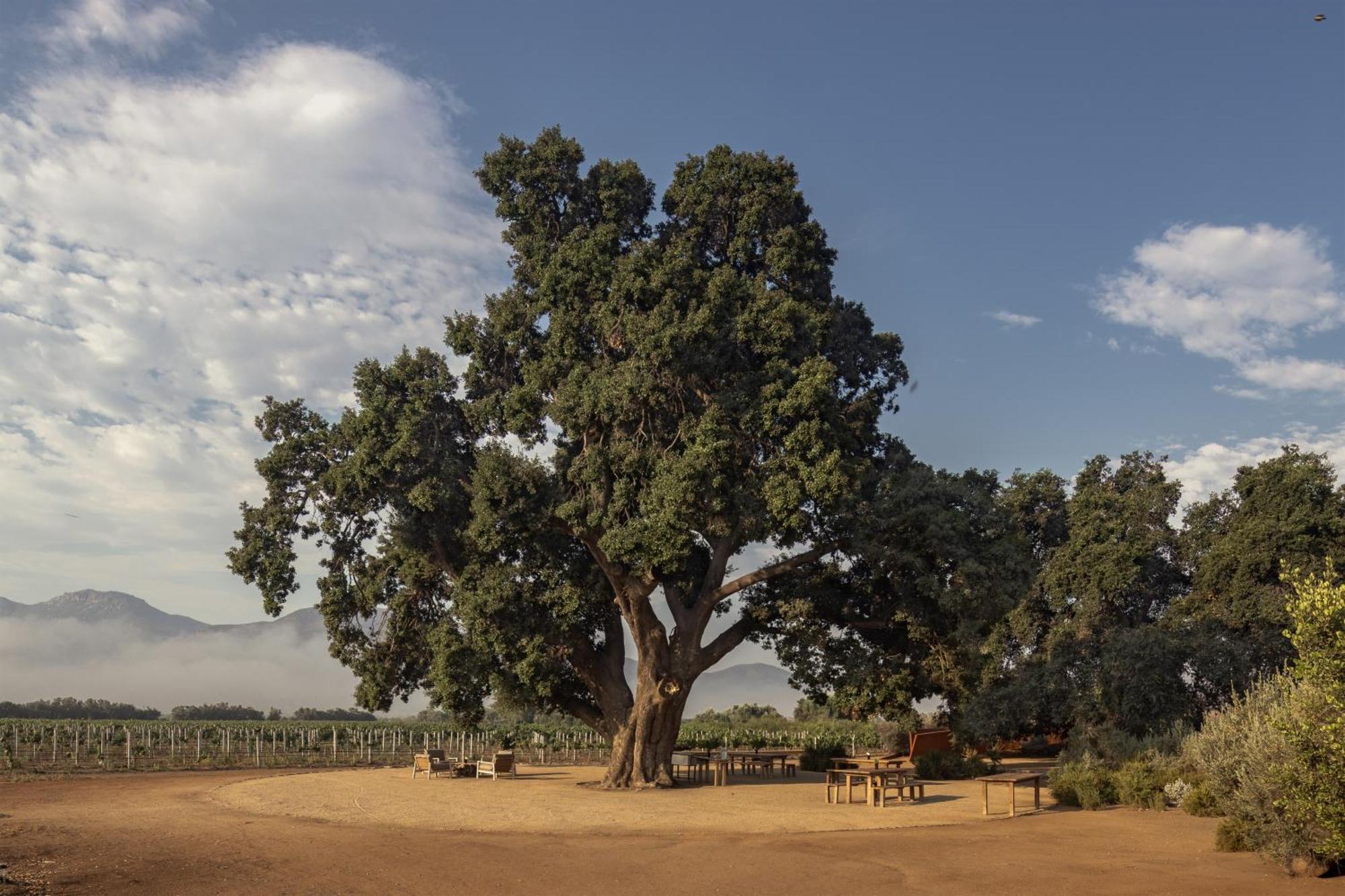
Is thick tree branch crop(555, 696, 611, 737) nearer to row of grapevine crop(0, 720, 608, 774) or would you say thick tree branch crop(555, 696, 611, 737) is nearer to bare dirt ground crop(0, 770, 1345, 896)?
bare dirt ground crop(0, 770, 1345, 896)

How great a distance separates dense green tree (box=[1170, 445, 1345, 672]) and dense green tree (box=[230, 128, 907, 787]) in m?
16.5

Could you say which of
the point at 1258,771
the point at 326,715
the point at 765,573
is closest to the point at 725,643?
the point at 765,573

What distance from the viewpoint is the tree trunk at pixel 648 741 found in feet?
84.3

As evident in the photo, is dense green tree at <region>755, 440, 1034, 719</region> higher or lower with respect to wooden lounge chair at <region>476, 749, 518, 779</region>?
higher

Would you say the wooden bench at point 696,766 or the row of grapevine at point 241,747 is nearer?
the wooden bench at point 696,766

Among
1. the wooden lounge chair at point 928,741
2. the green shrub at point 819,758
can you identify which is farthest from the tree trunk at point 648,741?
the wooden lounge chair at point 928,741

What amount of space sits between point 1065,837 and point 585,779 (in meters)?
16.8

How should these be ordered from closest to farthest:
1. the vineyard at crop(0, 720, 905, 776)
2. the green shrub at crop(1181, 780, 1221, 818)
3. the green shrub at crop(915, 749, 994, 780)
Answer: the green shrub at crop(1181, 780, 1221, 818)
the green shrub at crop(915, 749, 994, 780)
the vineyard at crop(0, 720, 905, 776)

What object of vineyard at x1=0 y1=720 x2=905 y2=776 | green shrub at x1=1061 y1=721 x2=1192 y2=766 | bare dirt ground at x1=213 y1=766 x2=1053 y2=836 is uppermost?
green shrub at x1=1061 y1=721 x2=1192 y2=766

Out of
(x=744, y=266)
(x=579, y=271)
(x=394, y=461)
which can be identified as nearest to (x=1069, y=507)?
(x=744, y=266)

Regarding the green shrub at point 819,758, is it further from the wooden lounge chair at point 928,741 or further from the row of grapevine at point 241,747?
the row of grapevine at point 241,747

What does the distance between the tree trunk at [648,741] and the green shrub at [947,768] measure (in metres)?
7.92

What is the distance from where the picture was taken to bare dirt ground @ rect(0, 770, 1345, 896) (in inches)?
458

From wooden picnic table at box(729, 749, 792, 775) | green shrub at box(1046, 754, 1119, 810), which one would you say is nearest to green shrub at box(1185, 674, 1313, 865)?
green shrub at box(1046, 754, 1119, 810)
